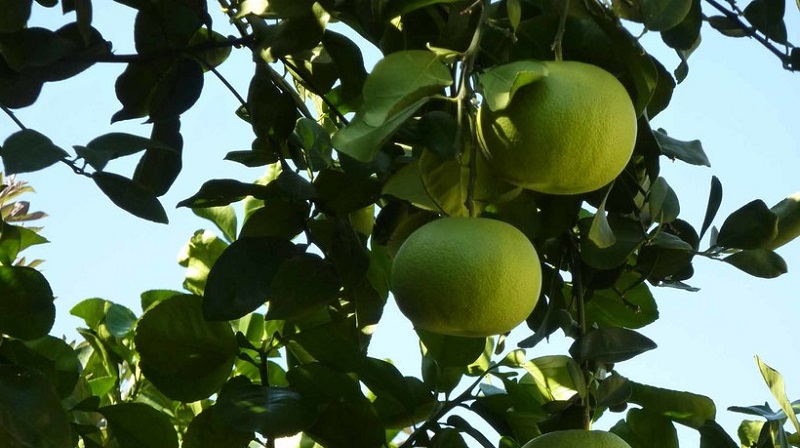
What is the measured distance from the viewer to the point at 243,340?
1.10m

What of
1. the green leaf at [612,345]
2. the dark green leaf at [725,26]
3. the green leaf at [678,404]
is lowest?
the green leaf at [678,404]

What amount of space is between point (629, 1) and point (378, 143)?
347 mm

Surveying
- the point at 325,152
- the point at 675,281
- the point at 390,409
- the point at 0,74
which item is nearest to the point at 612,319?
the point at 675,281

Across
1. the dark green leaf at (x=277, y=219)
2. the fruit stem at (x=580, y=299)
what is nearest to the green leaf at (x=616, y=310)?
the fruit stem at (x=580, y=299)

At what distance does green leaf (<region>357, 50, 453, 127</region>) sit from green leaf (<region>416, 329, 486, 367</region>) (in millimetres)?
415

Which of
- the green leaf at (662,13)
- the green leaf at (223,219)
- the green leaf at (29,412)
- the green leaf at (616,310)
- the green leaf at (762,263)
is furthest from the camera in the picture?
the green leaf at (223,219)

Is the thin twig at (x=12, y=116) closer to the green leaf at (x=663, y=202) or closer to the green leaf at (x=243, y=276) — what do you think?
the green leaf at (x=243, y=276)

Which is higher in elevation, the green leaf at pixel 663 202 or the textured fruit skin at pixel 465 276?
the textured fruit skin at pixel 465 276

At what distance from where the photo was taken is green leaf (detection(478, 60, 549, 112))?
0.63m

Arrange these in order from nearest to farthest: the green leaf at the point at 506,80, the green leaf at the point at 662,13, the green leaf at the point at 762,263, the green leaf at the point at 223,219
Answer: the green leaf at the point at 506,80, the green leaf at the point at 662,13, the green leaf at the point at 762,263, the green leaf at the point at 223,219

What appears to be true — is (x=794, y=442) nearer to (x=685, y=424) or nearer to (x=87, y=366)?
(x=685, y=424)

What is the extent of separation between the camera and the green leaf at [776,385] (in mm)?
1012

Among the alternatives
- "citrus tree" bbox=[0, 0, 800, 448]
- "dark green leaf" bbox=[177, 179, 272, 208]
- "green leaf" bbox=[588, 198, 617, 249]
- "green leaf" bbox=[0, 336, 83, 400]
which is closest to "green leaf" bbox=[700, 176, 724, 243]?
"citrus tree" bbox=[0, 0, 800, 448]

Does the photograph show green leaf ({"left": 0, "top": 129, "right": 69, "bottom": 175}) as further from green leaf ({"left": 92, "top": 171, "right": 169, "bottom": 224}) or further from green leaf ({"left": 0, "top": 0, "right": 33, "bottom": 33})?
green leaf ({"left": 0, "top": 0, "right": 33, "bottom": 33})
